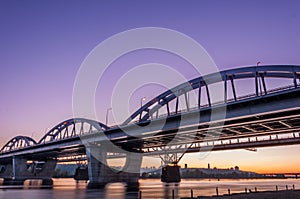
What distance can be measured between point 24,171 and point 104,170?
6428 cm

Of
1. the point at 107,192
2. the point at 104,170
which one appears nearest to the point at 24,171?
the point at 104,170

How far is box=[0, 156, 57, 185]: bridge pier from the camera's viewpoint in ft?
393

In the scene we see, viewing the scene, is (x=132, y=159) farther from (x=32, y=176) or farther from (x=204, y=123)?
(x=32, y=176)

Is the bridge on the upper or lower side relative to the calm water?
upper

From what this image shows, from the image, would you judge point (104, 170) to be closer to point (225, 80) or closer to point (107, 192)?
point (107, 192)

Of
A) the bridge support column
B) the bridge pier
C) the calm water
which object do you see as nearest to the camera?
the calm water

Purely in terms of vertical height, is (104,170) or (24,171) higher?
(104,170)

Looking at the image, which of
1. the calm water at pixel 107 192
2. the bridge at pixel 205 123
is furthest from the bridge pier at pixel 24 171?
the calm water at pixel 107 192

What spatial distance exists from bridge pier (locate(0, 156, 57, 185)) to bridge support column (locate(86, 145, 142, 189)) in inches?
1017

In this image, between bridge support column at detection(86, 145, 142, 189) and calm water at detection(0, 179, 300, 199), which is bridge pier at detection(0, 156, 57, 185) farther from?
calm water at detection(0, 179, 300, 199)

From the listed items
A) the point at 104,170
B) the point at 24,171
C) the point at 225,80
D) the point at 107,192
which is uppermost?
the point at 225,80

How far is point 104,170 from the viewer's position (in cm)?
8062

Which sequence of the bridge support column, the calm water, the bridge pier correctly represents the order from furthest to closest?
the bridge pier, the bridge support column, the calm water

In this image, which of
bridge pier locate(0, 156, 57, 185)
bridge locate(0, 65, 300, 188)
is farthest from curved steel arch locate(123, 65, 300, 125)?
bridge pier locate(0, 156, 57, 185)
